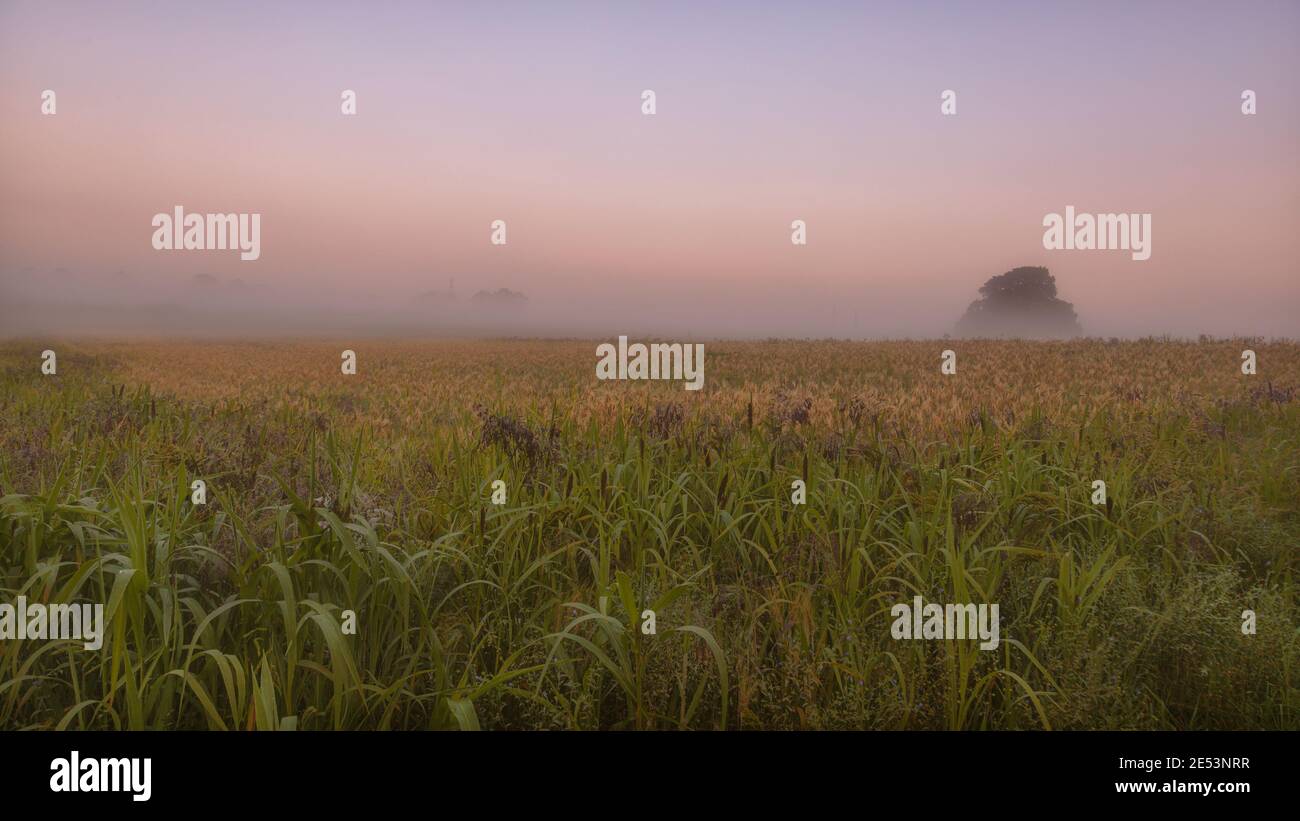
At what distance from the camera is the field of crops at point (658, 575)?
2.84 meters

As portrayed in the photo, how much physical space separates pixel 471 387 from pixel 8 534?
9475 millimetres

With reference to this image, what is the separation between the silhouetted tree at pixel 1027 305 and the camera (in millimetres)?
126688

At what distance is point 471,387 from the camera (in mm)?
13172

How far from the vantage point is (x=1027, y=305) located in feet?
419

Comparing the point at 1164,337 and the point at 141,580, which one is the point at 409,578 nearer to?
the point at 141,580

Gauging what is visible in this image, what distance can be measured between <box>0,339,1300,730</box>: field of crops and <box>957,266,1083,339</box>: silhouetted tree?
135206mm

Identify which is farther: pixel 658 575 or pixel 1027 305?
pixel 1027 305

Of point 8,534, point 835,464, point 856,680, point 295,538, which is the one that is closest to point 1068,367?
point 835,464

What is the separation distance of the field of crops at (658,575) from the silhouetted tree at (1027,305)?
444 ft

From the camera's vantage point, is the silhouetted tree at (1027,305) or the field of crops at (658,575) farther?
the silhouetted tree at (1027,305)

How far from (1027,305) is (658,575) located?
14522cm

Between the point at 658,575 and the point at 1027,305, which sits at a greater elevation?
the point at 1027,305

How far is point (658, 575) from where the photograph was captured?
3852mm

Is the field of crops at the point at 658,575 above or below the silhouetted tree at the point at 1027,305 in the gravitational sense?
below
